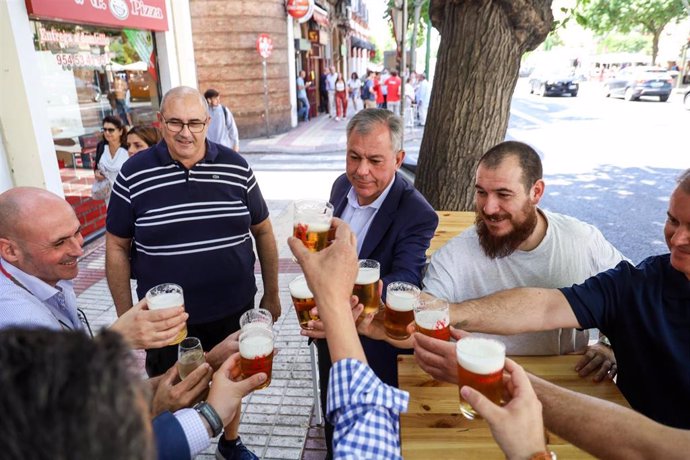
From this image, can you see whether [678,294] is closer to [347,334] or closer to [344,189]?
[347,334]

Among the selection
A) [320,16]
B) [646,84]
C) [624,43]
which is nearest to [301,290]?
[320,16]

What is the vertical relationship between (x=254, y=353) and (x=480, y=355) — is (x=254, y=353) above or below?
below

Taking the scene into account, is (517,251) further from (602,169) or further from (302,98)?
(302,98)

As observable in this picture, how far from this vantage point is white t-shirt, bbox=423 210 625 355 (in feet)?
6.90

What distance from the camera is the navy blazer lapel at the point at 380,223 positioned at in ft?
7.55

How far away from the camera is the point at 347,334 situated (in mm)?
1136

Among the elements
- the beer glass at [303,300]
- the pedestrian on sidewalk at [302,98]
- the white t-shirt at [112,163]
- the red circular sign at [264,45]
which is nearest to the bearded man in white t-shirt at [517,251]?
the beer glass at [303,300]

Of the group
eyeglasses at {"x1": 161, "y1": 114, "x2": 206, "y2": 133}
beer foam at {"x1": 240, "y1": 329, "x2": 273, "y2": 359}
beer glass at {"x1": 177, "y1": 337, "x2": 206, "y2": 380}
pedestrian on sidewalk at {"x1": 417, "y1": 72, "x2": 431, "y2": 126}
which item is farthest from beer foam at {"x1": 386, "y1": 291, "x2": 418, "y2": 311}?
pedestrian on sidewalk at {"x1": 417, "y1": 72, "x2": 431, "y2": 126}

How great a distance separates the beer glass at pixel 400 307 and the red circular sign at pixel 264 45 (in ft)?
43.2

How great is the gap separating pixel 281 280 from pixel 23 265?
136 inches

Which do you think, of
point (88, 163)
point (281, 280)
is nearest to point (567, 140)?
point (281, 280)

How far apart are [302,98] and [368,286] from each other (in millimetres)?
17065

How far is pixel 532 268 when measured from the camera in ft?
6.93

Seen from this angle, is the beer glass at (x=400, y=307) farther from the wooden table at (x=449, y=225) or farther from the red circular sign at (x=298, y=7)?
the red circular sign at (x=298, y=7)
